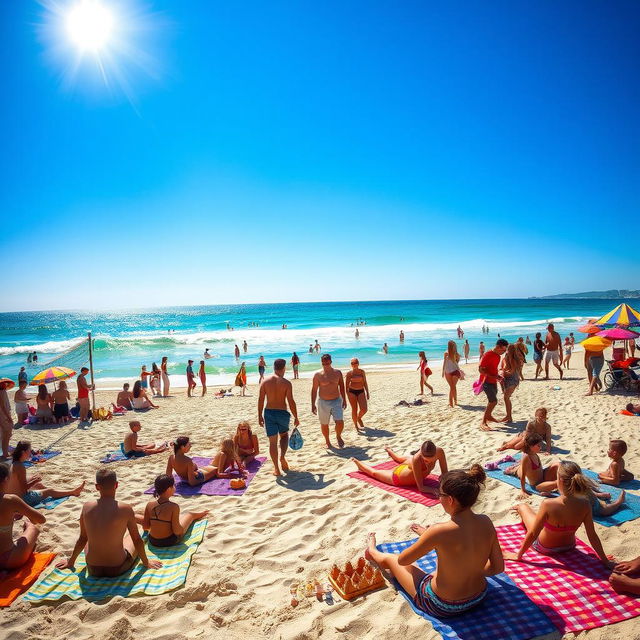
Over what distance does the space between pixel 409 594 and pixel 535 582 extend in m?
1.03

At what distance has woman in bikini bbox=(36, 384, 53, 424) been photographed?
1030cm

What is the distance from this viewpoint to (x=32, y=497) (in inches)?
197

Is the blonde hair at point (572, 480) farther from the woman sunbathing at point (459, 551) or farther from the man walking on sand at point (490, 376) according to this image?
the man walking on sand at point (490, 376)

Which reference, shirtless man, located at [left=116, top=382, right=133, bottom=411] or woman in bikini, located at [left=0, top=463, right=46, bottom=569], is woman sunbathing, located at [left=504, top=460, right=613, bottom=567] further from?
shirtless man, located at [left=116, top=382, right=133, bottom=411]

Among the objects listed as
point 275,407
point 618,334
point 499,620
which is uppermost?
point 618,334

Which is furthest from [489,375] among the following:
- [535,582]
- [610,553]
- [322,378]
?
[535,582]

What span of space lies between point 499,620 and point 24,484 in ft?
18.4

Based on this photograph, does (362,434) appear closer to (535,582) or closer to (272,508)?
(272,508)

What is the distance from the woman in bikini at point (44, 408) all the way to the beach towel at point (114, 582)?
834cm

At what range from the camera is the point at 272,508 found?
471 cm

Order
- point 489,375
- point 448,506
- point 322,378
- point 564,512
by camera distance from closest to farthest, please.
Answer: point 448,506 → point 564,512 → point 322,378 → point 489,375

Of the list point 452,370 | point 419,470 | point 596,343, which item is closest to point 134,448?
point 419,470

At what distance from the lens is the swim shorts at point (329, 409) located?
22.6 ft

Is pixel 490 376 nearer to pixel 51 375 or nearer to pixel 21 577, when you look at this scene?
pixel 21 577
